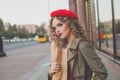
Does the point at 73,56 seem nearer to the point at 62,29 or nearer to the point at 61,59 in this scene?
the point at 61,59

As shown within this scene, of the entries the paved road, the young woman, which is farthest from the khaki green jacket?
the paved road

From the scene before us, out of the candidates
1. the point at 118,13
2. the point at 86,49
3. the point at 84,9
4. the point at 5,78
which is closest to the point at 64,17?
the point at 86,49

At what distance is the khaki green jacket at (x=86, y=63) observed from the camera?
2.70m

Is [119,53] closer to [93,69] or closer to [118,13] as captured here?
[118,13]

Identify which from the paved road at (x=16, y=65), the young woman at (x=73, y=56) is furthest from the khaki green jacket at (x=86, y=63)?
the paved road at (x=16, y=65)

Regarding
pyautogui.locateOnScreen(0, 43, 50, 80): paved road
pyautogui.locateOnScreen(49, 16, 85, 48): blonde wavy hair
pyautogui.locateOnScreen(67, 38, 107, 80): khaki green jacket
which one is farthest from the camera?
pyautogui.locateOnScreen(0, 43, 50, 80): paved road

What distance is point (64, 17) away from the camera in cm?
289

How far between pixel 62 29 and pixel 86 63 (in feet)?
1.06

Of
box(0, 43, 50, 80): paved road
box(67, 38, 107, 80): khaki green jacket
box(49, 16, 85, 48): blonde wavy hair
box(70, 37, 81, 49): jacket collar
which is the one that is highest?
box(49, 16, 85, 48): blonde wavy hair

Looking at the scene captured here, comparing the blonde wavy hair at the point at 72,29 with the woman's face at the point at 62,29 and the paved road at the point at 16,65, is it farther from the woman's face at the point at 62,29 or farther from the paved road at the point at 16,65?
the paved road at the point at 16,65

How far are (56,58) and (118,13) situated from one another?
4.86m

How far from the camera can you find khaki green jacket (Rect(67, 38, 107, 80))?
2701mm

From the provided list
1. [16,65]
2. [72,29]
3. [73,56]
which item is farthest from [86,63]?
[16,65]

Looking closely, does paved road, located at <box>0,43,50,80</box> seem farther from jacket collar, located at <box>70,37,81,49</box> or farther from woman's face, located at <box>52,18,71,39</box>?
jacket collar, located at <box>70,37,81,49</box>
